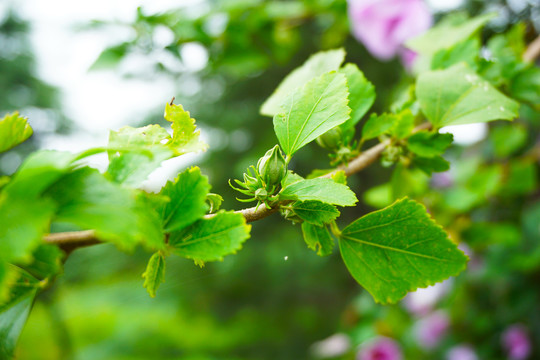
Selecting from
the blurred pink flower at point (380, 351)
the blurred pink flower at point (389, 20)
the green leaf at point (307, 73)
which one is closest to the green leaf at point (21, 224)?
the green leaf at point (307, 73)

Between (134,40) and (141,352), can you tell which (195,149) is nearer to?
(134,40)

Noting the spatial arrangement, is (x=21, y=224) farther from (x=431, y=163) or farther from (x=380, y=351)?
(x=380, y=351)

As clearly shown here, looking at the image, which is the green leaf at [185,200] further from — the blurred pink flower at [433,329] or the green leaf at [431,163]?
the blurred pink flower at [433,329]

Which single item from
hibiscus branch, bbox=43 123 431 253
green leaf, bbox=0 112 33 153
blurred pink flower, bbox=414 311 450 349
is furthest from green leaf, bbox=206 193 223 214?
blurred pink flower, bbox=414 311 450 349

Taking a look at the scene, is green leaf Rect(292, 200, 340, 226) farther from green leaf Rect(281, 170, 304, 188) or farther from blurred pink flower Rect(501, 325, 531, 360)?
blurred pink flower Rect(501, 325, 531, 360)

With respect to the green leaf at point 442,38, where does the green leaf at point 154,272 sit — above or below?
below

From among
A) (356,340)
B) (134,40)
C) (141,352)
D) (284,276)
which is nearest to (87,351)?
(141,352)

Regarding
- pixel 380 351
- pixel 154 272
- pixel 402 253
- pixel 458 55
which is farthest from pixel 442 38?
pixel 380 351
